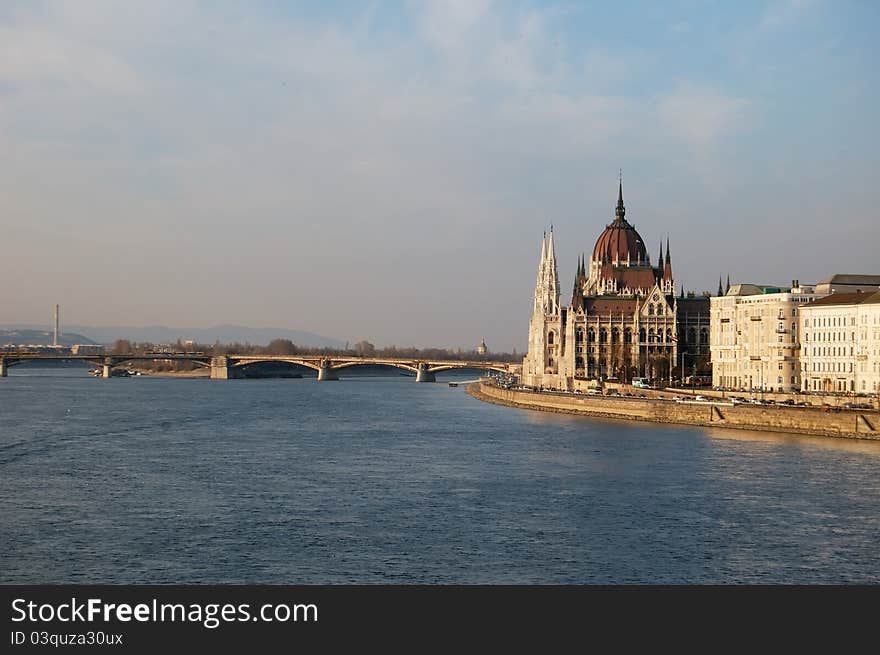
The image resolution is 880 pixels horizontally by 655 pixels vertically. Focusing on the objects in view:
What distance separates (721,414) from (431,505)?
98.2ft

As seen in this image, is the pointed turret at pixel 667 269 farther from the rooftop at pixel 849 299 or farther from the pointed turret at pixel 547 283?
the rooftop at pixel 849 299

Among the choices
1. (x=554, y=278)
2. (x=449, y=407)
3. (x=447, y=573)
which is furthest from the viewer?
(x=554, y=278)

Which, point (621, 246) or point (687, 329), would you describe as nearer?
point (687, 329)

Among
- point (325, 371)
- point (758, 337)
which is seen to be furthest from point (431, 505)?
point (325, 371)

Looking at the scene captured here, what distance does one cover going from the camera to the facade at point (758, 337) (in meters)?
71.0

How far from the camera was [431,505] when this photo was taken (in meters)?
31.9

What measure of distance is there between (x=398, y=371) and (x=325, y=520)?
146758 mm

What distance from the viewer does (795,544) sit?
2684cm

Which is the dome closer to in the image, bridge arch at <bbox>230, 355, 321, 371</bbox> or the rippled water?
bridge arch at <bbox>230, 355, 321, 371</bbox>

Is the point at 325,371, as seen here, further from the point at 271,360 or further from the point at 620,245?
the point at 620,245

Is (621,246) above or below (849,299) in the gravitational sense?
above
